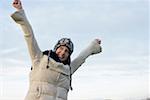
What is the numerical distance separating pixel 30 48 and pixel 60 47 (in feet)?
1.42

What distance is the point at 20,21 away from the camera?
22.5 feet

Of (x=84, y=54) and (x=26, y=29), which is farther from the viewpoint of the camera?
(x=84, y=54)

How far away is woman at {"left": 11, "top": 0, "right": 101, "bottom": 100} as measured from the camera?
22.5 feet

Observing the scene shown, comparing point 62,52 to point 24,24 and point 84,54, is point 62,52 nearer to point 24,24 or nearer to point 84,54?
point 24,24

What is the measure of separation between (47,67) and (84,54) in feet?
3.31

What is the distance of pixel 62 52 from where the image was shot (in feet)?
23.1

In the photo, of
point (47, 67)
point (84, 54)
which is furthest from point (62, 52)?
point (84, 54)

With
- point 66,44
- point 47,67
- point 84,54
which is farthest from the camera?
point 84,54

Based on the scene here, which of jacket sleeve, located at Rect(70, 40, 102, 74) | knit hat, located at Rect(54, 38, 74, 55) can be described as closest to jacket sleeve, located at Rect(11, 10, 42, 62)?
knit hat, located at Rect(54, 38, 74, 55)

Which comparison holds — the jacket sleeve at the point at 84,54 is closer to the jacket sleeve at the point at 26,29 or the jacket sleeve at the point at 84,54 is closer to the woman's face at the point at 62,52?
the woman's face at the point at 62,52

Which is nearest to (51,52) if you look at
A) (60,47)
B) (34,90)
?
(60,47)

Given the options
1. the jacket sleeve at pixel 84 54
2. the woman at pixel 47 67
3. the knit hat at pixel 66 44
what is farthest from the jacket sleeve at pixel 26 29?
the jacket sleeve at pixel 84 54

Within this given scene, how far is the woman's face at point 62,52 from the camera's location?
7047mm

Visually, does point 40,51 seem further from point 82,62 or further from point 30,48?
point 82,62
